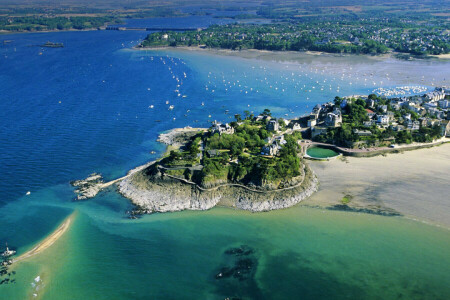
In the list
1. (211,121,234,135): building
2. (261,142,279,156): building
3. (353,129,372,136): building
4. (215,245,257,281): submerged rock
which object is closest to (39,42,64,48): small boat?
(211,121,234,135): building

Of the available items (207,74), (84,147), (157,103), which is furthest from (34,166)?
(207,74)

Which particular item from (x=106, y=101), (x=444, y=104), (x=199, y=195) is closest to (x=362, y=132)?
(x=444, y=104)

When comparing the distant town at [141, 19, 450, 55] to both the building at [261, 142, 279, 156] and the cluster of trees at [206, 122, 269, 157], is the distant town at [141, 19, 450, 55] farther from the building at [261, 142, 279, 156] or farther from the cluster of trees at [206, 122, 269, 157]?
the building at [261, 142, 279, 156]

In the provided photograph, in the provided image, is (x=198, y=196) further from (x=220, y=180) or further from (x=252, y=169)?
(x=252, y=169)

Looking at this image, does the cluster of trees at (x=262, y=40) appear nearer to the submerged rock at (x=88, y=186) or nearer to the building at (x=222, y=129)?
the building at (x=222, y=129)

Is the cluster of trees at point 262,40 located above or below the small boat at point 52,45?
above

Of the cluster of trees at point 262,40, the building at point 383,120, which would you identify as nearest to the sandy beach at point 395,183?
the building at point 383,120
